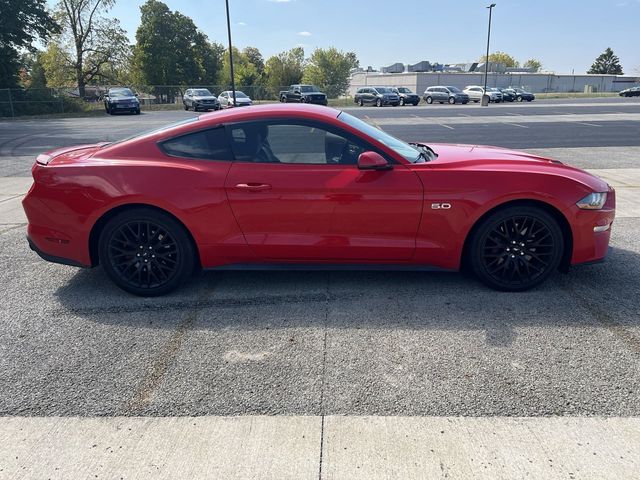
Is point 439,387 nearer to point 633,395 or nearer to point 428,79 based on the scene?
point 633,395

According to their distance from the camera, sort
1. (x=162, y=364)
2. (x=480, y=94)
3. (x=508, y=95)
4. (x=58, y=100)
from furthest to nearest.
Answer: (x=508, y=95)
(x=480, y=94)
(x=58, y=100)
(x=162, y=364)

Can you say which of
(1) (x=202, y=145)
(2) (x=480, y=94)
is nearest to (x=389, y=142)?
(1) (x=202, y=145)

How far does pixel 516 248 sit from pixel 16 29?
1646 inches

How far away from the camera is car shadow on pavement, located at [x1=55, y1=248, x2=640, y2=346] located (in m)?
3.68

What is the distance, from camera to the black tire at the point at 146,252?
159 inches

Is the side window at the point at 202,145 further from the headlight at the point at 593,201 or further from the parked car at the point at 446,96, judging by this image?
the parked car at the point at 446,96

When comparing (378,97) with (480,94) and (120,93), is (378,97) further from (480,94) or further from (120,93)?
(120,93)

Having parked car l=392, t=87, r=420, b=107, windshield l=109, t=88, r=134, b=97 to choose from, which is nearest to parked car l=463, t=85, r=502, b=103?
parked car l=392, t=87, r=420, b=107

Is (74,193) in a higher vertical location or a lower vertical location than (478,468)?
higher

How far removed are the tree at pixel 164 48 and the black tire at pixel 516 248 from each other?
61930mm

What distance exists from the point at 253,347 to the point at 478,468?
64.3 inches

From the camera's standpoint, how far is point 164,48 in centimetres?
5931

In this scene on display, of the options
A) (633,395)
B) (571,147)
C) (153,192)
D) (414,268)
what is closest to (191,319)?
(153,192)

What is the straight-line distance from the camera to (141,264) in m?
4.14
